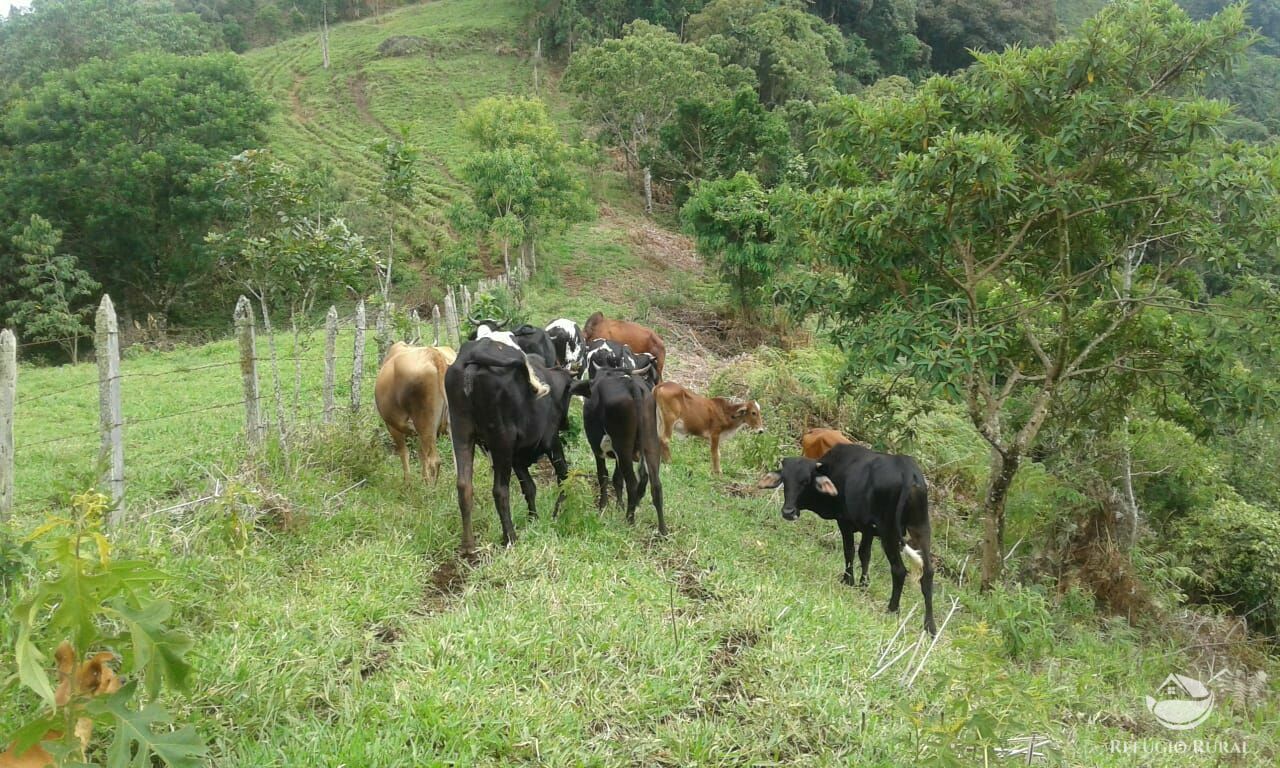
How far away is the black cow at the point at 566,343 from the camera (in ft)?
38.6

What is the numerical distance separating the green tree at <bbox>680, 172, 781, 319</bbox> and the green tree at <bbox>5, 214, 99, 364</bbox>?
1677 cm

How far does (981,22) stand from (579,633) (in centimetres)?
6492

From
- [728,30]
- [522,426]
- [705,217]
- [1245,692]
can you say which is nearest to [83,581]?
[522,426]

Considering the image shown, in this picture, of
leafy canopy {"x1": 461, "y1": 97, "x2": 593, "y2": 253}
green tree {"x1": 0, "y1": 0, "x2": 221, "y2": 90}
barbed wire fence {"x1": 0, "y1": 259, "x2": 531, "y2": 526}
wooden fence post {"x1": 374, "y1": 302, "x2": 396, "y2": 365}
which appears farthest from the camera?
green tree {"x1": 0, "y1": 0, "x2": 221, "y2": 90}

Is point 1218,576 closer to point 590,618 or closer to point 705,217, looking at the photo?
point 590,618

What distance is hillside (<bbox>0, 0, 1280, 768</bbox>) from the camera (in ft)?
13.4

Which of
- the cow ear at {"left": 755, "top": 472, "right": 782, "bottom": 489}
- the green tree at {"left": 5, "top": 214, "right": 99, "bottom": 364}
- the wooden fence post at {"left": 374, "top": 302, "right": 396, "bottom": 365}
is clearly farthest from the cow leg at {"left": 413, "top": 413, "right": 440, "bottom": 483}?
the green tree at {"left": 5, "top": 214, "right": 99, "bottom": 364}

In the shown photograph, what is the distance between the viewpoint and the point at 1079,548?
11.1 metres

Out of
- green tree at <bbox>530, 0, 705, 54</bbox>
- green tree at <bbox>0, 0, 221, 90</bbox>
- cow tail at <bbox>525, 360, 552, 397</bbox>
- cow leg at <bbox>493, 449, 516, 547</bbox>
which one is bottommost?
cow leg at <bbox>493, 449, 516, 547</bbox>

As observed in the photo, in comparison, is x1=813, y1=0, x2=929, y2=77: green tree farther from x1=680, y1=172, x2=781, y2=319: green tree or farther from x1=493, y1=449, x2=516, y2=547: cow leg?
x1=493, y1=449, x2=516, y2=547: cow leg

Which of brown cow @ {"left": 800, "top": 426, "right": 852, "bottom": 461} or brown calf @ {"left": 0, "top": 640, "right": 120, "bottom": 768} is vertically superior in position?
brown calf @ {"left": 0, "top": 640, "right": 120, "bottom": 768}

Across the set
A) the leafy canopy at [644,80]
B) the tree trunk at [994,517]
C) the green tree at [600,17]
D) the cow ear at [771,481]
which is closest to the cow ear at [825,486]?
the cow ear at [771,481]

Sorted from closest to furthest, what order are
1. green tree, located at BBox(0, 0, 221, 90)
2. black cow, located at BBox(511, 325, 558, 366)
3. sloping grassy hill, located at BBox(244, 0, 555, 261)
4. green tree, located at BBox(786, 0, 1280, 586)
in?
1. green tree, located at BBox(786, 0, 1280, 586)
2. black cow, located at BBox(511, 325, 558, 366)
3. sloping grassy hill, located at BBox(244, 0, 555, 261)
4. green tree, located at BBox(0, 0, 221, 90)

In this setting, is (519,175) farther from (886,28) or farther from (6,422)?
(886,28)
